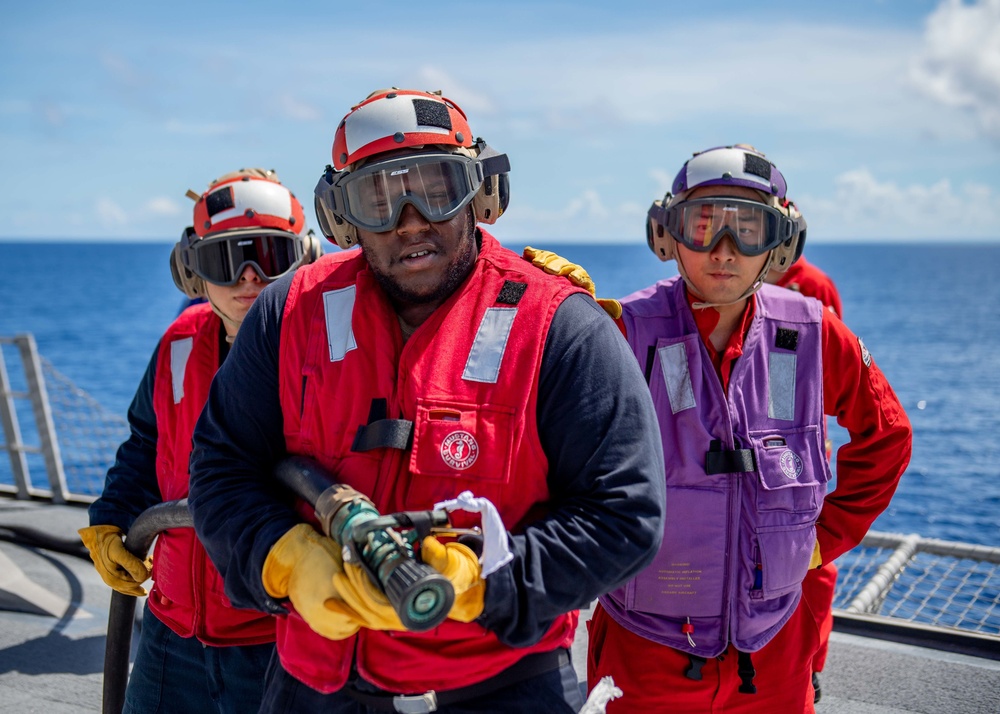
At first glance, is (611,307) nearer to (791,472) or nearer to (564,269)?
(564,269)

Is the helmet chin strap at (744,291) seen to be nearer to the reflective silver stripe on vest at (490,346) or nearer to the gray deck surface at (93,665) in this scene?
the reflective silver stripe on vest at (490,346)

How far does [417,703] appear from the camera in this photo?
188 centimetres

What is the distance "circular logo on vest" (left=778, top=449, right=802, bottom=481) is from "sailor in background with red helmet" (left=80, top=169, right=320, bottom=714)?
159cm

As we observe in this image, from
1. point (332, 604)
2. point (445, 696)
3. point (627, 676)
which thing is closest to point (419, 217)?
point (332, 604)

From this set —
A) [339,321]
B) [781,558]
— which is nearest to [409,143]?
[339,321]

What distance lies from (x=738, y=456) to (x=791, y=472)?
0.61 ft

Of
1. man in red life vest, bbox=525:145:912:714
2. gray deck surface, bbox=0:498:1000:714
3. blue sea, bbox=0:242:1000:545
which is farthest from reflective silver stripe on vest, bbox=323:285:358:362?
blue sea, bbox=0:242:1000:545

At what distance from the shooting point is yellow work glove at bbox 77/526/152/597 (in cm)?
297

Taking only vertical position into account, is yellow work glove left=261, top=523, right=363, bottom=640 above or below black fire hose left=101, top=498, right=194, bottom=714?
above

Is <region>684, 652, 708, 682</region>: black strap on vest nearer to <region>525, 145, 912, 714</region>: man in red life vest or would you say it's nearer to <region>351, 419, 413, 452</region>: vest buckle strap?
<region>525, 145, 912, 714</region>: man in red life vest

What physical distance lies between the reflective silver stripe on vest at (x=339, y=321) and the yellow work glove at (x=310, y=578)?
1.32ft

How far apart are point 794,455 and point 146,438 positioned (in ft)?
6.92

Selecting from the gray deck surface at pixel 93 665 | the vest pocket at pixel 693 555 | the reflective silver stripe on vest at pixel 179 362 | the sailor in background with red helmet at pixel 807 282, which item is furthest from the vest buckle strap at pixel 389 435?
the sailor in background with red helmet at pixel 807 282

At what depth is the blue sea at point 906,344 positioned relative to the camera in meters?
18.2
